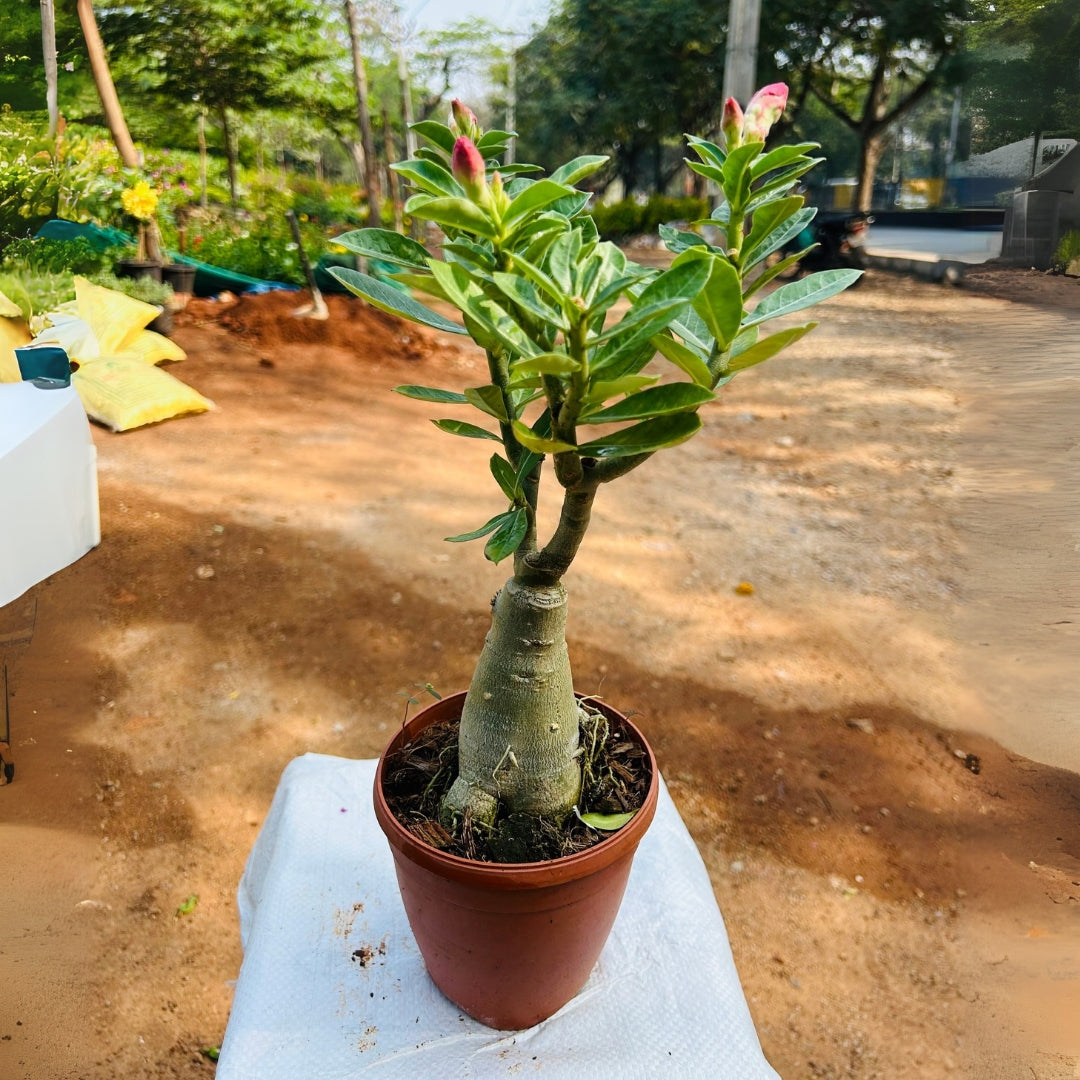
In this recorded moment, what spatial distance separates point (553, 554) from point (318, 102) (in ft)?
24.4

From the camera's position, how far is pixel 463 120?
836 millimetres

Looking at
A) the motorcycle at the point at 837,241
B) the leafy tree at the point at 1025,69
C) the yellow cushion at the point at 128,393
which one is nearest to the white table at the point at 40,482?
the yellow cushion at the point at 128,393

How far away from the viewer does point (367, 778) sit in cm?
157

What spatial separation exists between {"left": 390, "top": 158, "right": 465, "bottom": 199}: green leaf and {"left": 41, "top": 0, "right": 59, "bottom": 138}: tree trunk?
3.64 meters

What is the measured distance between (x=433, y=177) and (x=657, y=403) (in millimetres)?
306

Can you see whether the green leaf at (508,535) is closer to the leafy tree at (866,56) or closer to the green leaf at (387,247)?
the green leaf at (387,247)

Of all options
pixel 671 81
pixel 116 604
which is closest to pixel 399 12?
pixel 671 81

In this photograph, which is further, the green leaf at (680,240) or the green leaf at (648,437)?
the green leaf at (680,240)

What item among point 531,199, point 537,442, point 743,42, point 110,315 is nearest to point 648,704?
point 537,442

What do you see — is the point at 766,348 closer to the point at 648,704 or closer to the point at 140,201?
the point at 648,704

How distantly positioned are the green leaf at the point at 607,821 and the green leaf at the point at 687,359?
0.57m

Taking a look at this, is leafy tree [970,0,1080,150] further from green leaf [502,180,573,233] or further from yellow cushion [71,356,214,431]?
yellow cushion [71,356,214,431]

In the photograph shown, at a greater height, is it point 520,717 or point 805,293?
point 805,293

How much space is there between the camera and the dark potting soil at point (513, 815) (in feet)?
3.38
